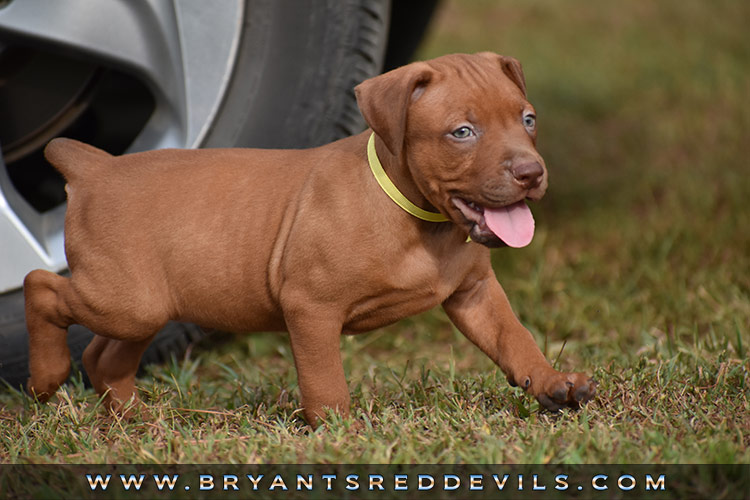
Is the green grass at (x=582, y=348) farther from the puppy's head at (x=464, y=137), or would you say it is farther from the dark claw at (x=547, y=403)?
the puppy's head at (x=464, y=137)

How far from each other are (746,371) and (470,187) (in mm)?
1155

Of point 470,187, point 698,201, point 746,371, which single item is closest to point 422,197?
point 470,187

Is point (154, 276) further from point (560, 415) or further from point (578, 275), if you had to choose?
point (578, 275)

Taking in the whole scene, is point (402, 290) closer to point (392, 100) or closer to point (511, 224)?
point (511, 224)

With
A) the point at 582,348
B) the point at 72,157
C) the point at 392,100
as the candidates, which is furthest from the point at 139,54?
the point at 582,348

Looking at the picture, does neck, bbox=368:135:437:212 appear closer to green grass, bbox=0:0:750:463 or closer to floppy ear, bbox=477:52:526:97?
floppy ear, bbox=477:52:526:97

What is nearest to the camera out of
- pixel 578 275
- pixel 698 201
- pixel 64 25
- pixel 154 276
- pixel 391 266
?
pixel 391 266

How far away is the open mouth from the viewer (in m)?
2.53

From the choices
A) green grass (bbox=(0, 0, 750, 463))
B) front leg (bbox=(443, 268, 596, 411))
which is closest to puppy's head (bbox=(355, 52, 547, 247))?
front leg (bbox=(443, 268, 596, 411))

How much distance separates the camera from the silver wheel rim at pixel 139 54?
127 inches

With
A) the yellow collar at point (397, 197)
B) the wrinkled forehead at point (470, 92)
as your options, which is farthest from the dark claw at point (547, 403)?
the wrinkled forehead at point (470, 92)

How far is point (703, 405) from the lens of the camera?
2746 millimetres

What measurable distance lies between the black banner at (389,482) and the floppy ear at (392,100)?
2.79 feet

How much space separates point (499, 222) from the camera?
8.32 feet
